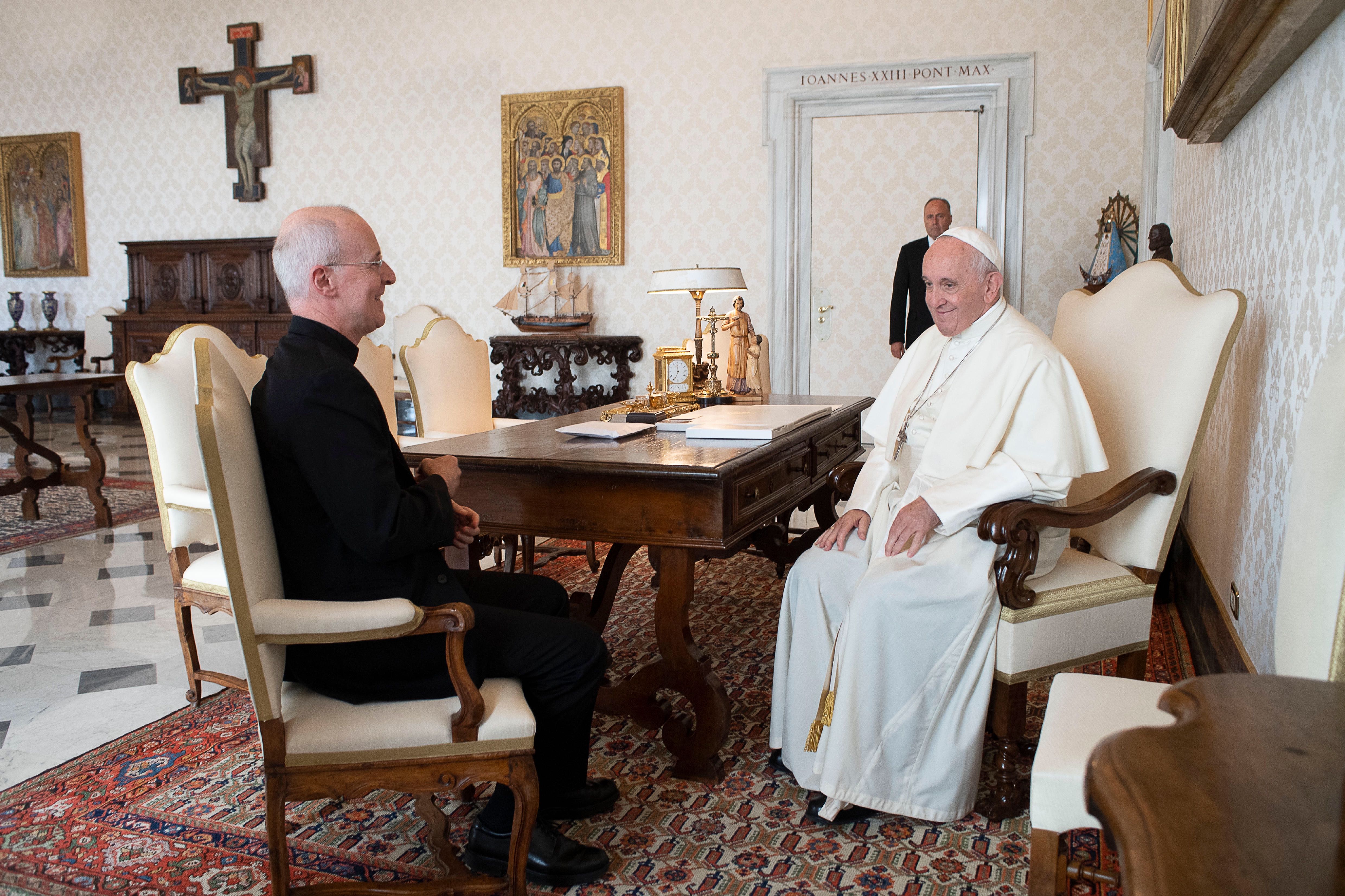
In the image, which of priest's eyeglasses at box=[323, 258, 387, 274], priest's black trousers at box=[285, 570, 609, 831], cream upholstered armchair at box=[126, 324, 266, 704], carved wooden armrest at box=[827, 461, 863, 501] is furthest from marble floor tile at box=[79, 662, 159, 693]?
carved wooden armrest at box=[827, 461, 863, 501]

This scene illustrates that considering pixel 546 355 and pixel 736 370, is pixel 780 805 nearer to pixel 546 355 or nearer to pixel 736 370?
pixel 736 370

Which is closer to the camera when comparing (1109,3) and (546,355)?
(1109,3)

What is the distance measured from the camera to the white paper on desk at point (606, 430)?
308 cm

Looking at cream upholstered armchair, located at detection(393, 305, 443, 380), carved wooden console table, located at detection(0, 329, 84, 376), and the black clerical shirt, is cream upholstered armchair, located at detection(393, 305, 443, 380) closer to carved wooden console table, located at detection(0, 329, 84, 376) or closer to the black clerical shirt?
carved wooden console table, located at detection(0, 329, 84, 376)

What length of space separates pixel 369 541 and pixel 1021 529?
59.1 inches

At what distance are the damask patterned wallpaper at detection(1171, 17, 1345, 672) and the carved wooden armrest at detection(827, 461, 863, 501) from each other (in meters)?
1.09

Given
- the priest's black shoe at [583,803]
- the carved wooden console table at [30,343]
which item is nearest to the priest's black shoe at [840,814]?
the priest's black shoe at [583,803]

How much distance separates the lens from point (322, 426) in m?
1.92

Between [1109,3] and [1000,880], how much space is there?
7.18 m

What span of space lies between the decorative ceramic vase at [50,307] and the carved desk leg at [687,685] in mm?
11189

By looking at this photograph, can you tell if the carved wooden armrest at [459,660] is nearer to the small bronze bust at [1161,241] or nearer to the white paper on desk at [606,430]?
the white paper on desk at [606,430]

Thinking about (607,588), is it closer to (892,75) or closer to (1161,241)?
(1161,241)

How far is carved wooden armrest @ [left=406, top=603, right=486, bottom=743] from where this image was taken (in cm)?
187

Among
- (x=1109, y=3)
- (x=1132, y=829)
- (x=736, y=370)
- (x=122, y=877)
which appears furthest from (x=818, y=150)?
(x=1132, y=829)
